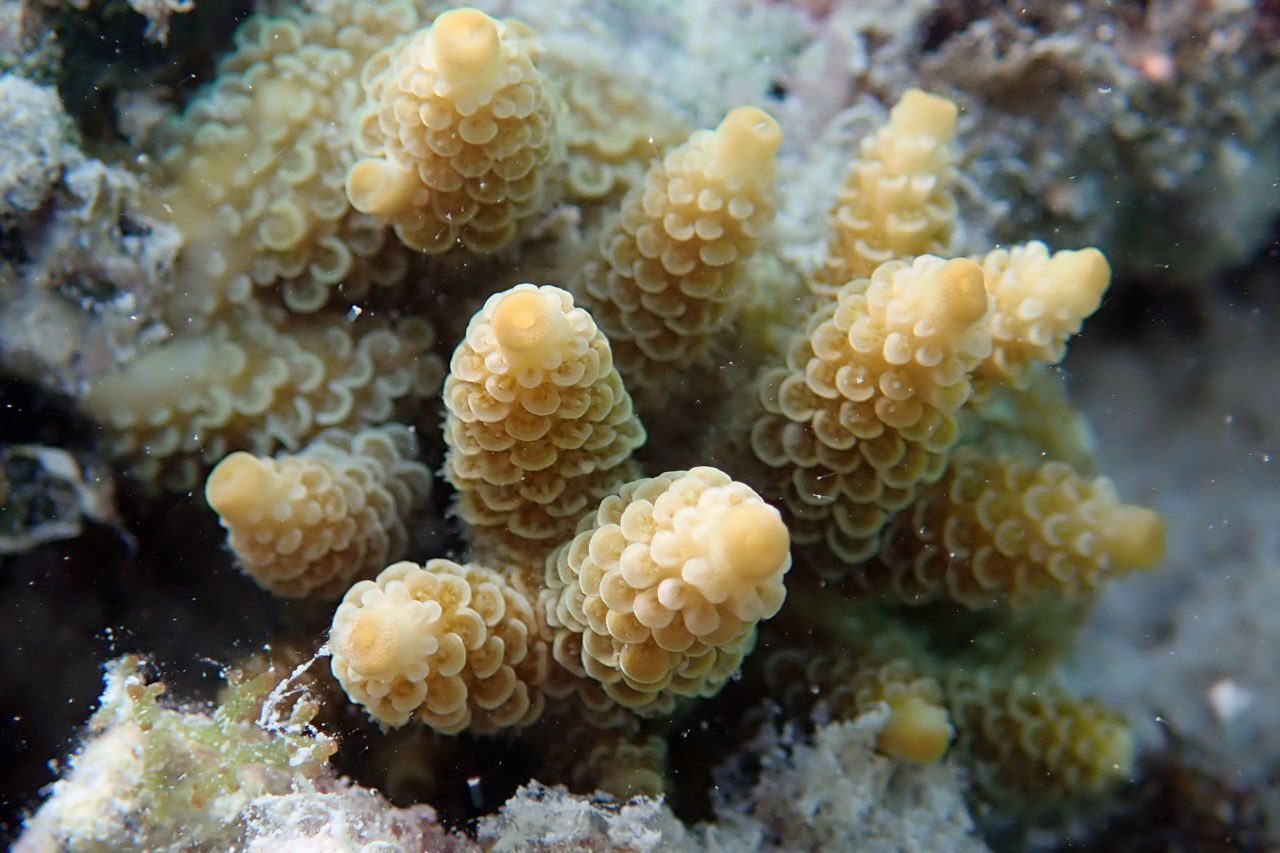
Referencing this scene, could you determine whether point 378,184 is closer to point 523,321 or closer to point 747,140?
point 523,321

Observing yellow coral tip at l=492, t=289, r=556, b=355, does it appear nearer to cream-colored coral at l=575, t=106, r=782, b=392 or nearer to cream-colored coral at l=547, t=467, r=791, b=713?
cream-colored coral at l=547, t=467, r=791, b=713

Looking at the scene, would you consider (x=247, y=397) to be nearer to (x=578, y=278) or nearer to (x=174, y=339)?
(x=174, y=339)

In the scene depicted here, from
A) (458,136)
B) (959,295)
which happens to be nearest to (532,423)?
(458,136)

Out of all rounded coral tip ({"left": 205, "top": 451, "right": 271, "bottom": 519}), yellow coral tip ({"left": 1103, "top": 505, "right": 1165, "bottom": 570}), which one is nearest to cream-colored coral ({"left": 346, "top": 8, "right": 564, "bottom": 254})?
rounded coral tip ({"left": 205, "top": 451, "right": 271, "bottom": 519})

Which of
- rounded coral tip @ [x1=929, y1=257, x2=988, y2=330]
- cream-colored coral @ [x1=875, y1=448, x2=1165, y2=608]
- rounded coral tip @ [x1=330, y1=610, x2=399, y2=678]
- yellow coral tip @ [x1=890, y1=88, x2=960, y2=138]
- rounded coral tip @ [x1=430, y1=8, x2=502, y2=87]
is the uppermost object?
rounded coral tip @ [x1=430, y1=8, x2=502, y2=87]

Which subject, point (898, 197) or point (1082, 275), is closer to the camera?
point (1082, 275)

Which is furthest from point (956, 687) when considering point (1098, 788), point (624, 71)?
point (624, 71)

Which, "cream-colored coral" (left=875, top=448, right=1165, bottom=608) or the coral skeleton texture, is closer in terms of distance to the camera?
the coral skeleton texture
